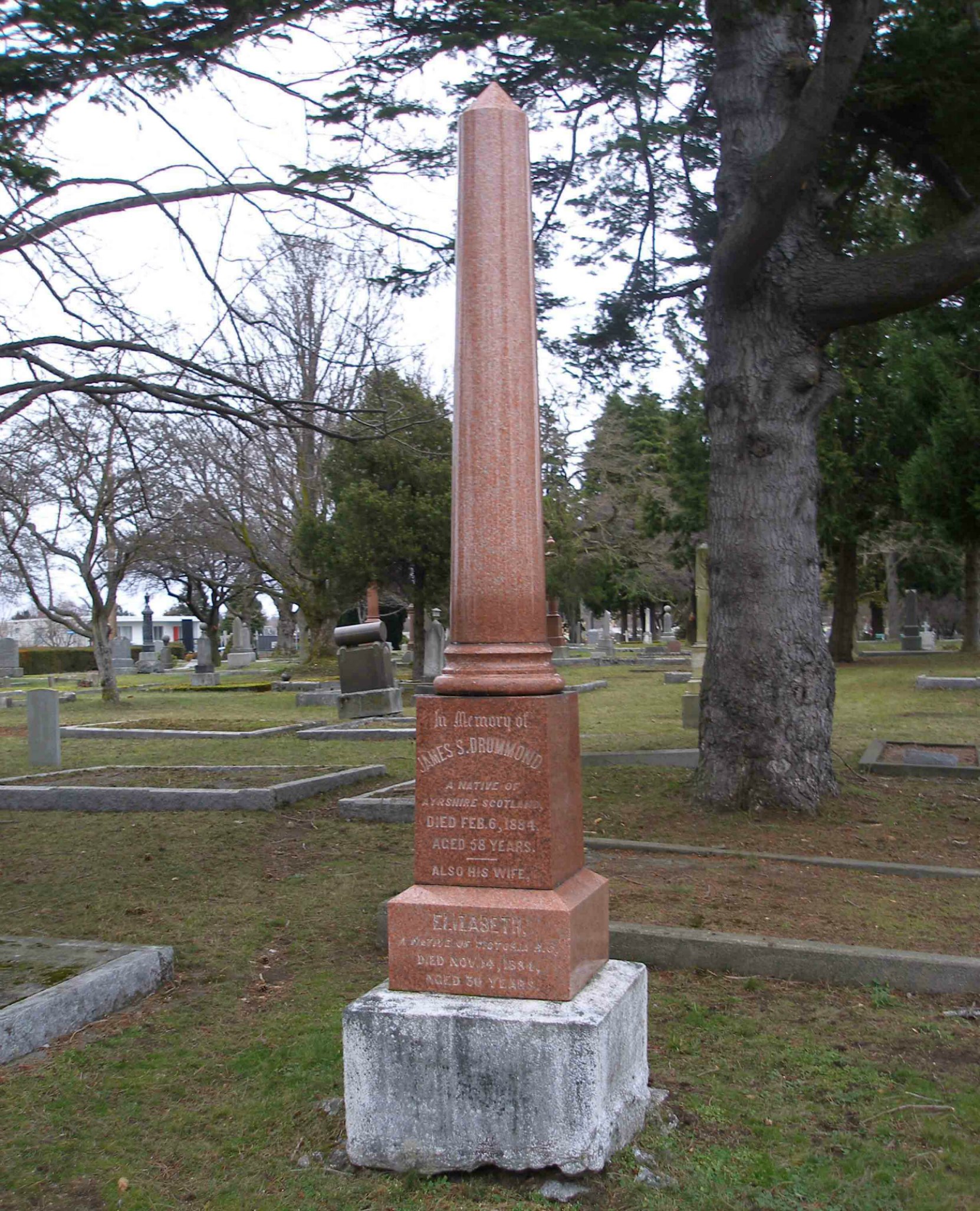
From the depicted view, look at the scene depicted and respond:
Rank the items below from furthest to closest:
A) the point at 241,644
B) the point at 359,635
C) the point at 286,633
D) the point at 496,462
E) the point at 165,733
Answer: the point at 286,633 → the point at 241,644 → the point at 359,635 → the point at 165,733 → the point at 496,462

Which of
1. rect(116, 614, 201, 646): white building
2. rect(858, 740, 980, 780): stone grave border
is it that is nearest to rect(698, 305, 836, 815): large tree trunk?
rect(858, 740, 980, 780): stone grave border

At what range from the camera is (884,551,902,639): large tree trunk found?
43.9 metres

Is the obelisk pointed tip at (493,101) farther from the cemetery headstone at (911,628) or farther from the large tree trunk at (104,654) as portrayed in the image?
the cemetery headstone at (911,628)

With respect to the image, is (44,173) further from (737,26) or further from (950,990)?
(950,990)

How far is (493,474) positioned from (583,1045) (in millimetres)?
1816

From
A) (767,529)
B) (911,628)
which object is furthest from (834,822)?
(911,628)

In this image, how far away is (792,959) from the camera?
4914mm

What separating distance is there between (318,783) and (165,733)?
677 cm

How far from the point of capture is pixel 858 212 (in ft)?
35.9

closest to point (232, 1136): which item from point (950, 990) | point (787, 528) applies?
point (950, 990)

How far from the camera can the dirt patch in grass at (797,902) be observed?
5359 mm

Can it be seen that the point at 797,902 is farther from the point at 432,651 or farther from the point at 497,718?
the point at 432,651

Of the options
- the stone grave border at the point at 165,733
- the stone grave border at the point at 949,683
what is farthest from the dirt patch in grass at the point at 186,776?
the stone grave border at the point at 949,683

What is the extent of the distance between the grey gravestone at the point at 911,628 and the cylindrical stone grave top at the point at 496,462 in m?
35.0
